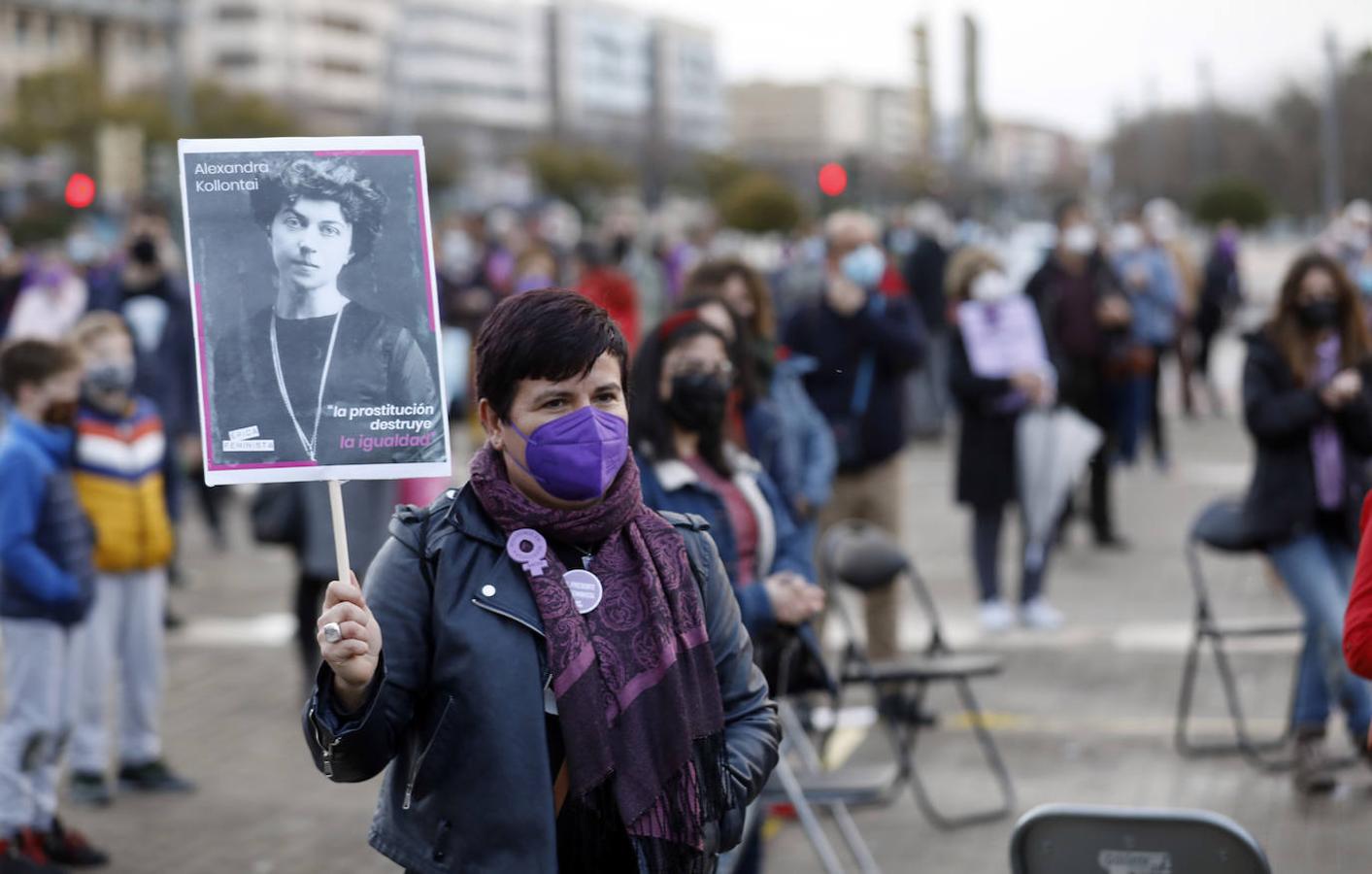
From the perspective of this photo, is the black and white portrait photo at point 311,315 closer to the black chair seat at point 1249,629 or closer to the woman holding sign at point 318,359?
the woman holding sign at point 318,359

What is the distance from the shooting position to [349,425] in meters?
2.84

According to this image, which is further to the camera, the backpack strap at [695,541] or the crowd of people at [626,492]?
the backpack strap at [695,541]

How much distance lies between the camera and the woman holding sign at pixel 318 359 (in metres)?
2.82

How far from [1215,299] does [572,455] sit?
1784cm

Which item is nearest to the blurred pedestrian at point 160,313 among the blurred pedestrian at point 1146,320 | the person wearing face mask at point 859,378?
the person wearing face mask at point 859,378

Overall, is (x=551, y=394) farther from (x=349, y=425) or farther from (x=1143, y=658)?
(x=1143, y=658)

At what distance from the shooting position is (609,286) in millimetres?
13586

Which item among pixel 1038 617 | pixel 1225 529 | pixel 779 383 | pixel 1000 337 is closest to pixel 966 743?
pixel 1225 529

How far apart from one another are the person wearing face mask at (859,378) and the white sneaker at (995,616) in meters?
1.48

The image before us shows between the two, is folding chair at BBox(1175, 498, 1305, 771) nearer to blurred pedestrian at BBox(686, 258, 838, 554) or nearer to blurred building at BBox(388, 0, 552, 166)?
blurred pedestrian at BBox(686, 258, 838, 554)

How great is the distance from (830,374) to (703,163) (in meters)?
74.5

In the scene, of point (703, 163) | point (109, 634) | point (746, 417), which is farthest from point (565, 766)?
point (703, 163)

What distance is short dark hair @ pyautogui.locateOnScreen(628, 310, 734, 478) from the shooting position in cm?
519

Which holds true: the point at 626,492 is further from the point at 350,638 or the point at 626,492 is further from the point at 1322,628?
the point at 1322,628
